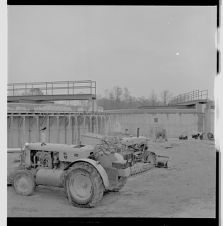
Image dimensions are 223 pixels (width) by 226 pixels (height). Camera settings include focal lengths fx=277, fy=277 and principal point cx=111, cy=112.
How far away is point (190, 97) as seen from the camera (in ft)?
8.76

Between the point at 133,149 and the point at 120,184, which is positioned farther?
the point at 133,149

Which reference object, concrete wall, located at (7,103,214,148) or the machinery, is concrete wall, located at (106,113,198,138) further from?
the machinery

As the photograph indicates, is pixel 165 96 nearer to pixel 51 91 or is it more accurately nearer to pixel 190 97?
pixel 190 97

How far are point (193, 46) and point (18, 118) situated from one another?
1786 millimetres

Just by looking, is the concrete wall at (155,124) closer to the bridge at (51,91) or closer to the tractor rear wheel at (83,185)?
the bridge at (51,91)

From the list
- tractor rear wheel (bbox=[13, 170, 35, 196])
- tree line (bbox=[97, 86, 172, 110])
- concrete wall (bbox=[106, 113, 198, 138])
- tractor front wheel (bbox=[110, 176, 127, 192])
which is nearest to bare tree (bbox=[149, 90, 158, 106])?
tree line (bbox=[97, 86, 172, 110])

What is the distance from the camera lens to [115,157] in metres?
2.49

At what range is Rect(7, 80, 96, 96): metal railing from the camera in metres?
2.59

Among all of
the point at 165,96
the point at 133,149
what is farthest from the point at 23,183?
the point at 165,96

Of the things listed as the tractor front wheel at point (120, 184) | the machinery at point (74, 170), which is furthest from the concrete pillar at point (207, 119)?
the tractor front wheel at point (120, 184)

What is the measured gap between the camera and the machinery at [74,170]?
2.42 meters

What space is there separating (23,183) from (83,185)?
1.90 feet
